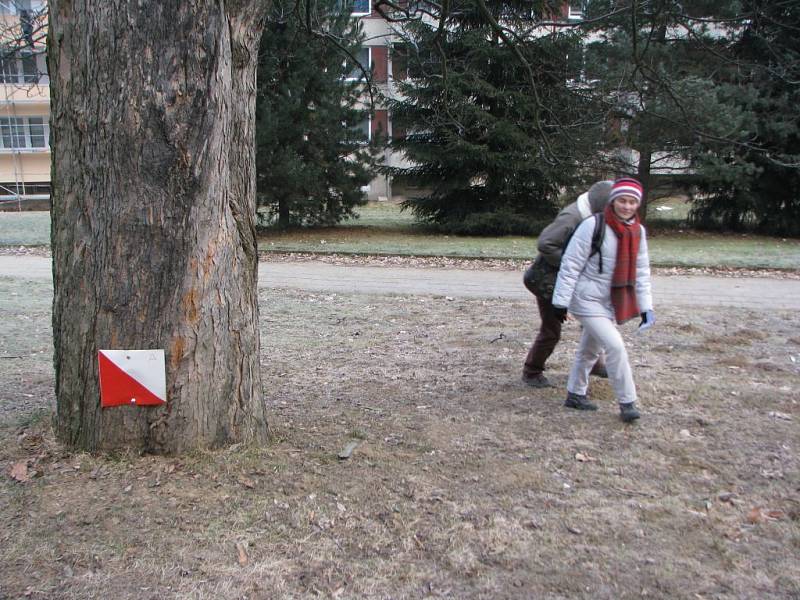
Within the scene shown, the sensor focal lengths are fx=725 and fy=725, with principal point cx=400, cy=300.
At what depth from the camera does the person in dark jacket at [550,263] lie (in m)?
5.08

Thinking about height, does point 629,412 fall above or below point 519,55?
below

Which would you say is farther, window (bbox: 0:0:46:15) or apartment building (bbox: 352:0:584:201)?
apartment building (bbox: 352:0:584:201)

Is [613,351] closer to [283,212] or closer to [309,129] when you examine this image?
[309,129]

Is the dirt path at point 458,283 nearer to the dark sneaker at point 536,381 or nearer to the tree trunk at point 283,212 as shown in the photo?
the dark sneaker at point 536,381

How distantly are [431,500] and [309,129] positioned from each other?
15.6 meters

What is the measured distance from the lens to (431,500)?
3660 mm

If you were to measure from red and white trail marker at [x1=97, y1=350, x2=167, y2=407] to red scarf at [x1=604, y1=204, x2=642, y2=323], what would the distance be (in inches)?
114

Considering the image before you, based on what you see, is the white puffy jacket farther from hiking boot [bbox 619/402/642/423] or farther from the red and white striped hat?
hiking boot [bbox 619/402/642/423]

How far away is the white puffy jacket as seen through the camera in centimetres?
478

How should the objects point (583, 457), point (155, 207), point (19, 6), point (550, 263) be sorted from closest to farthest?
point (155, 207) < point (583, 457) < point (550, 263) < point (19, 6)

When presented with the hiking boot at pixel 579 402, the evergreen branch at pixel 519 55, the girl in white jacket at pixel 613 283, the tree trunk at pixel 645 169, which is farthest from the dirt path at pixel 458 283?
the tree trunk at pixel 645 169

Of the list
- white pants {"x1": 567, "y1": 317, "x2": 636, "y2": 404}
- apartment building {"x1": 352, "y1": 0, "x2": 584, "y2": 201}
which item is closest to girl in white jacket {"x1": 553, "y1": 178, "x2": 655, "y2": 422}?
white pants {"x1": 567, "y1": 317, "x2": 636, "y2": 404}

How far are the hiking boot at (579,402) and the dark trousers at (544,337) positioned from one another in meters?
0.53

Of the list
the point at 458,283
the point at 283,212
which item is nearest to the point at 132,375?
the point at 458,283
